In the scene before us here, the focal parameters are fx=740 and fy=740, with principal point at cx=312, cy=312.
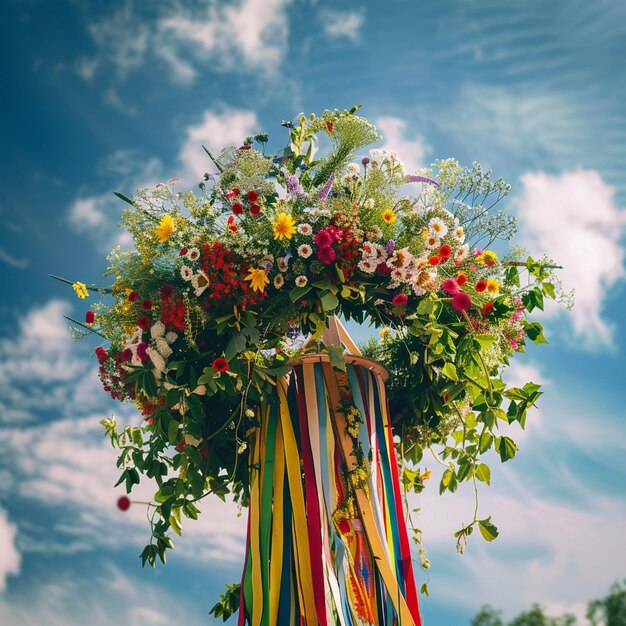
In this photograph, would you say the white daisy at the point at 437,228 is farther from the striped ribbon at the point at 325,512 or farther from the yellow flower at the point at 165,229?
the yellow flower at the point at 165,229

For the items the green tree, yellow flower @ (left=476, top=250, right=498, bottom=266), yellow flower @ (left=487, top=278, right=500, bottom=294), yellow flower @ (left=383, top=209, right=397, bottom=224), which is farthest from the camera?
the green tree

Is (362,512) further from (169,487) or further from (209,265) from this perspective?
(209,265)

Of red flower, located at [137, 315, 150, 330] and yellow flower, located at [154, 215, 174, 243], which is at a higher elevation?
yellow flower, located at [154, 215, 174, 243]

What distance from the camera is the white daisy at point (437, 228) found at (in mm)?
3889

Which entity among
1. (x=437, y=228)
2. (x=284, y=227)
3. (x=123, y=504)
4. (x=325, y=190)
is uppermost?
(x=325, y=190)

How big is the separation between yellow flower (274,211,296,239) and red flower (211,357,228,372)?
2.24 feet

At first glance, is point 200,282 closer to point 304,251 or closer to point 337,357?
point 304,251

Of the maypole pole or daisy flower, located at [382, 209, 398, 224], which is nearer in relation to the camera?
the maypole pole

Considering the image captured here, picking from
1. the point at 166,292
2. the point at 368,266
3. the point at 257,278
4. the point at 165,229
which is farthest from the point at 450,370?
the point at 165,229

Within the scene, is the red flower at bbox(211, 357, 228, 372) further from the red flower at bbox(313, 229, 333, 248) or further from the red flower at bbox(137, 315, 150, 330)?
the red flower at bbox(313, 229, 333, 248)

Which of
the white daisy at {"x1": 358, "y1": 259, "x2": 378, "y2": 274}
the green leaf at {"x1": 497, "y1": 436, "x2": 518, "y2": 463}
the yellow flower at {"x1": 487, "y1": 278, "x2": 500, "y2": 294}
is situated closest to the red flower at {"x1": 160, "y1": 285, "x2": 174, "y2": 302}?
the white daisy at {"x1": 358, "y1": 259, "x2": 378, "y2": 274}

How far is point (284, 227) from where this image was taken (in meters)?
3.72

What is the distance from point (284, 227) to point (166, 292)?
71cm

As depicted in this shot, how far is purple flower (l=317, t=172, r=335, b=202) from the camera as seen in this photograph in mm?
3947
